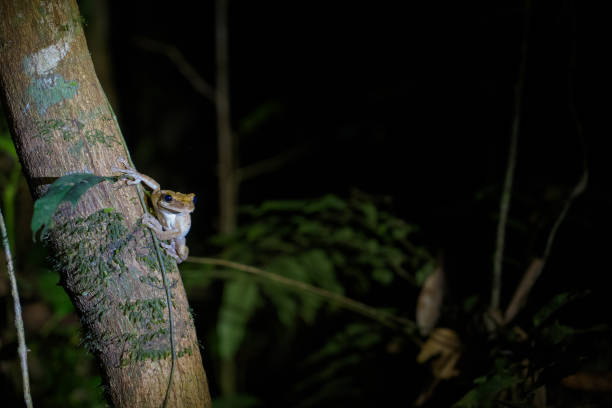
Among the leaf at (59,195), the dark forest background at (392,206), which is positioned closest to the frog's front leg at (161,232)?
the leaf at (59,195)

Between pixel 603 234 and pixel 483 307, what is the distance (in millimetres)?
748

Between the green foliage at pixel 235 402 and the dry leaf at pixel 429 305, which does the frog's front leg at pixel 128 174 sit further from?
the green foliage at pixel 235 402

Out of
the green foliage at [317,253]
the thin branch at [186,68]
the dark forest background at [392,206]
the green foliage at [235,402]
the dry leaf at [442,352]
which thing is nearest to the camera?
the dry leaf at [442,352]

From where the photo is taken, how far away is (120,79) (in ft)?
16.8

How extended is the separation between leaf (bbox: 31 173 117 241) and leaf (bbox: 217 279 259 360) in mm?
1823

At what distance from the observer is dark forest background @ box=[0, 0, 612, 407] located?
159 cm

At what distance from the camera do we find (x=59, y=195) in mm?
800

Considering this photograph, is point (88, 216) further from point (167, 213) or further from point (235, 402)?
point (235, 402)

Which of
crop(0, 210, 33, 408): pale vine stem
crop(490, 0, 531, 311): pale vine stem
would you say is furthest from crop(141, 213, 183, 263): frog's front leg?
crop(490, 0, 531, 311): pale vine stem

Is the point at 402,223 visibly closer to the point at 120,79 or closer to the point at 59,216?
the point at 59,216

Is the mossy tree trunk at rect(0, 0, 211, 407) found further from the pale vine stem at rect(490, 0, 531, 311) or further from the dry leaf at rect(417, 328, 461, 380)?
the pale vine stem at rect(490, 0, 531, 311)

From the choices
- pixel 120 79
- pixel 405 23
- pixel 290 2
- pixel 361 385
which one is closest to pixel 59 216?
pixel 361 385

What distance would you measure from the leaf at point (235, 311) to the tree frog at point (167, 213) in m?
1.44

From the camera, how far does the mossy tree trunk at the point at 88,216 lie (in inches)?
35.8
